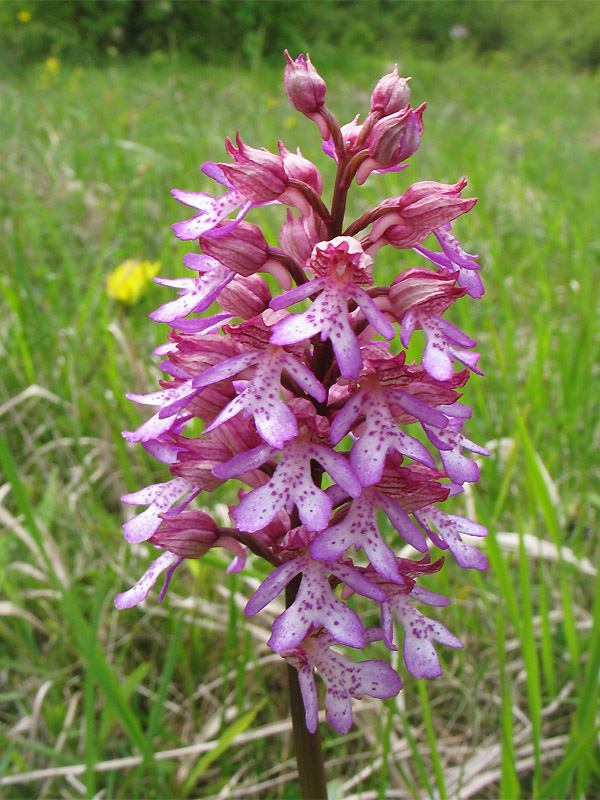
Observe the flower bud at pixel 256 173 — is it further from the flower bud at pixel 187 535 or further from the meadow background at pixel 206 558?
the meadow background at pixel 206 558

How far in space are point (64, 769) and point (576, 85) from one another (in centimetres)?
1452

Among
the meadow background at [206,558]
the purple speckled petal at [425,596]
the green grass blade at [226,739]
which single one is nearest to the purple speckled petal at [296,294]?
the purple speckled petal at [425,596]

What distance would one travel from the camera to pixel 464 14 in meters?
22.0

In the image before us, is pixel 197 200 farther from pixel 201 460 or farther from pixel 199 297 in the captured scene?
pixel 201 460

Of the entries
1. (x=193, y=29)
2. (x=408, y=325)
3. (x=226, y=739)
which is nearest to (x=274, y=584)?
(x=408, y=325)

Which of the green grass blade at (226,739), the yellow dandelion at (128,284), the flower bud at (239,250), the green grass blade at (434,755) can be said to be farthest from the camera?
the yellow dandelion at (128,284)

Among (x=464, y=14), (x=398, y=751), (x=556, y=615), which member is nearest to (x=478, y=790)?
(x=398, y=751)

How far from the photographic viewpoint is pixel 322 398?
0.92m

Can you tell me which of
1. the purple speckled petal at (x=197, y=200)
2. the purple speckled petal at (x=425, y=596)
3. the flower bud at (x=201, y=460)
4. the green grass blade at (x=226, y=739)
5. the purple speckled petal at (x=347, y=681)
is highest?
the purple speckled petal at (x=197, y=200)

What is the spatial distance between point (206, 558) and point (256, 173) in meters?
0.74

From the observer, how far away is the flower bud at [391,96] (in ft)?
3.41

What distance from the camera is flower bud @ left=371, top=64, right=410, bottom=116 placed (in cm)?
A: 104

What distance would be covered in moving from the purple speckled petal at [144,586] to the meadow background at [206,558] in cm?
25

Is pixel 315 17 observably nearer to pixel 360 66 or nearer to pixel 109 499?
pixel 360 66
